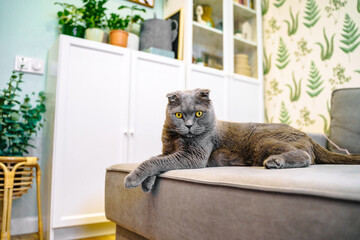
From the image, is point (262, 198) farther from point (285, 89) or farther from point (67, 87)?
point (285, 89)

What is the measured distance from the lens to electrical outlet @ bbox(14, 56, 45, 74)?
1913 mm

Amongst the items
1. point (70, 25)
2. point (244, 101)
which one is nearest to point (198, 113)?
point (70, 25)

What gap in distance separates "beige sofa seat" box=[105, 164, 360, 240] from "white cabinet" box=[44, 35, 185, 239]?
2.53 ft

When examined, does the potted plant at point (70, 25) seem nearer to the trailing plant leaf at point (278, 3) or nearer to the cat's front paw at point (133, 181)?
the cat's front paw at point (133, 181)

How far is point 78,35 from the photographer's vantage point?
189cm

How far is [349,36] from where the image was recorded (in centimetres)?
213

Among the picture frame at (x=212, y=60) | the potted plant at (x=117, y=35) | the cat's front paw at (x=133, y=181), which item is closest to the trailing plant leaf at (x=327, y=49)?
the picture frame at (x=212, y=60)

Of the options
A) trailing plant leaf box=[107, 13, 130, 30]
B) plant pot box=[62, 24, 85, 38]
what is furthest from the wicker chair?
trailing plant leaf box=[107, 13, 130, 30]

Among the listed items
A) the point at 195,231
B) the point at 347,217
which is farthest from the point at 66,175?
the point at 347,217

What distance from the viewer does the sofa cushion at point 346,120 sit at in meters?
1.48

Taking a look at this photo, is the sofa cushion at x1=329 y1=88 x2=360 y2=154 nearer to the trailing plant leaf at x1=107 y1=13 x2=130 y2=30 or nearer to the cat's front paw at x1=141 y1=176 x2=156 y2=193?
the cat's front paw at x1=141 y1=176 x2=156 y2=193

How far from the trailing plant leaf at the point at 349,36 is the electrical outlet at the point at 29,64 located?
2.32 m

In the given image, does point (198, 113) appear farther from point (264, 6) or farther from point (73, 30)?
point (264, 6)

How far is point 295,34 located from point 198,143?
198 centimetres
